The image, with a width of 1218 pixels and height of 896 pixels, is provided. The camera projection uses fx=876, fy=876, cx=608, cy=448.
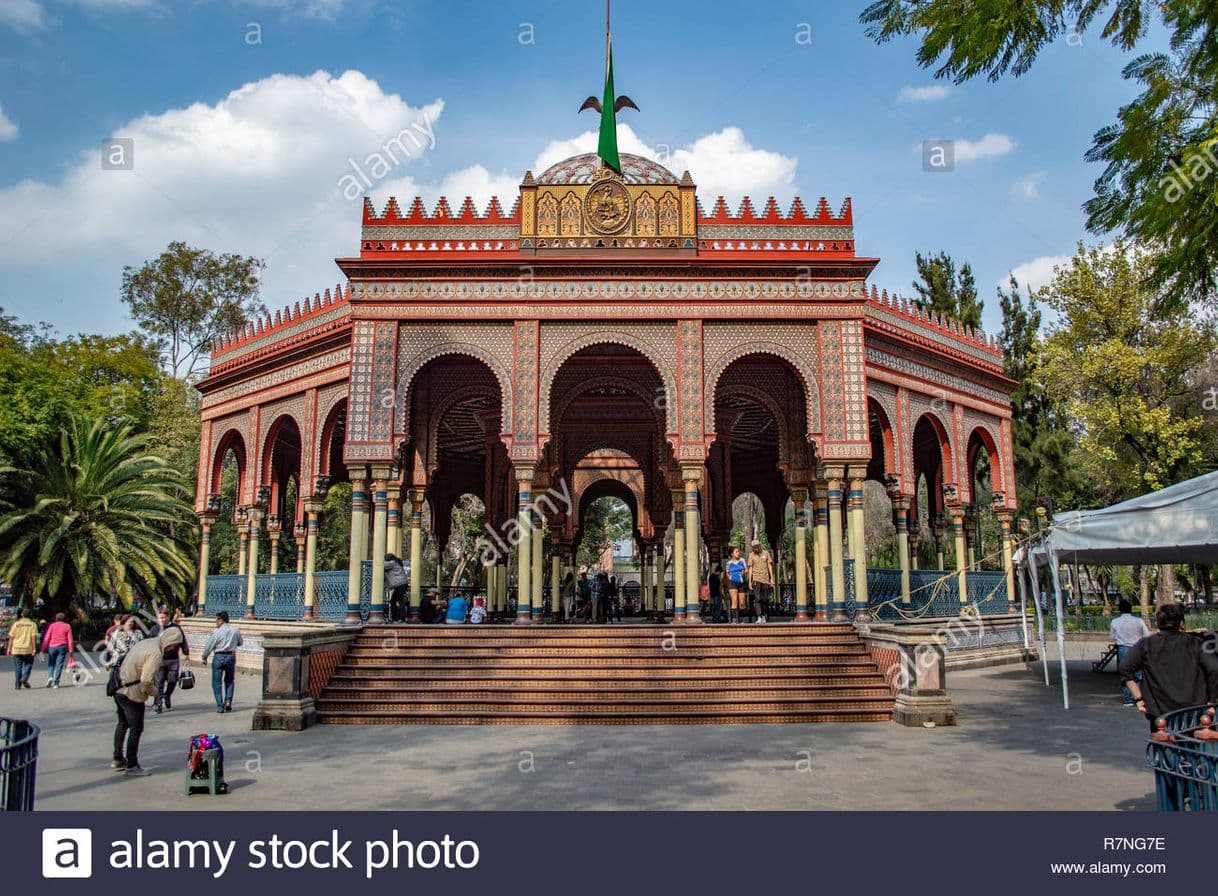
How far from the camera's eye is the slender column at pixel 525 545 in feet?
44.8

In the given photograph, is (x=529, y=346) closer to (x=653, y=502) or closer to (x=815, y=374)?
(x=815, y=374)

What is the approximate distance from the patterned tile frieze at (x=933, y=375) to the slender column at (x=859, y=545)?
9.31ft

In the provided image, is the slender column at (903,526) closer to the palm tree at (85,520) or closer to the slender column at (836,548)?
the slender column at (836,548)

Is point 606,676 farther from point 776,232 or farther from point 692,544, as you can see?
point 776,232

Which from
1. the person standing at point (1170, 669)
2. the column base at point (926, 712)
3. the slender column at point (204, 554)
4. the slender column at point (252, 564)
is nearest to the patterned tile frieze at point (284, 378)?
the slender column at point (204, 554)

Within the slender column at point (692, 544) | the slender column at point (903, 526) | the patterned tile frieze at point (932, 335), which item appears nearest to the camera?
the slender column at point (692, 544)

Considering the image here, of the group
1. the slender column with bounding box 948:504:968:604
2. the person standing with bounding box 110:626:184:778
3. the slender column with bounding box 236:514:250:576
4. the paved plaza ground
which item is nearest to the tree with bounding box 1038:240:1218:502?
the slender column with bounding box 948:504:968:604

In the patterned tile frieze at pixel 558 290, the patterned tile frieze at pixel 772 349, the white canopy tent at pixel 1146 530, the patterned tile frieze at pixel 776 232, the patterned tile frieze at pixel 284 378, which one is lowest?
the white canopy tent at pixel 1146 530

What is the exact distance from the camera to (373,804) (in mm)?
6387

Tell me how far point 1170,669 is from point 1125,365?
67.1 ft

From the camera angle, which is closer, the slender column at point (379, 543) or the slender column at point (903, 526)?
the slender column at point (379, 543)

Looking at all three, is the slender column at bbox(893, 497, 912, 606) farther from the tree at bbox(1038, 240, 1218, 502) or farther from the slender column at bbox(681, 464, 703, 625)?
the tree at bbox(1038, 240, 1218, 502)

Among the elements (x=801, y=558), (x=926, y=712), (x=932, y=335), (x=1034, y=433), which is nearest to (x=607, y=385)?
(x=801, y=558)

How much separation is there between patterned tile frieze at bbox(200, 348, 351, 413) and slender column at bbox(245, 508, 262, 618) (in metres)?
2.66
